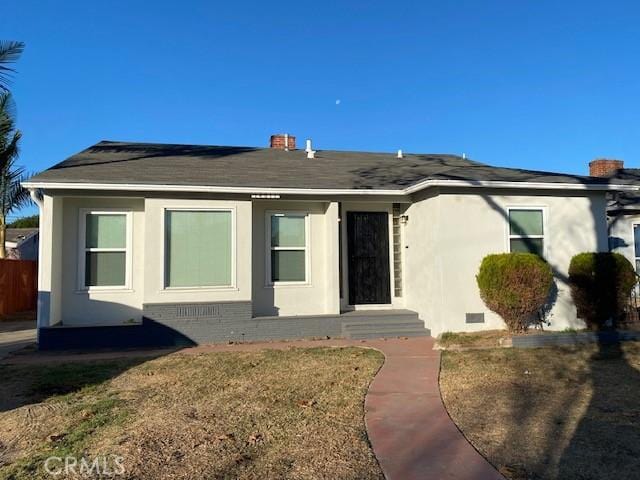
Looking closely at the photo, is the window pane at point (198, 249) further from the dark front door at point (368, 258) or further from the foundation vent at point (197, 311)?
the dark front door at point (368, 258)

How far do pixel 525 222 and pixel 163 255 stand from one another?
7.34m

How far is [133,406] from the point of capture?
536 cm

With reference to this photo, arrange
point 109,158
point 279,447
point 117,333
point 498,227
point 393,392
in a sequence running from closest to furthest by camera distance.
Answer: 1. point 279,447
2. point 393,392
3. point 117,333
4. point 498,227
5. point 109,158

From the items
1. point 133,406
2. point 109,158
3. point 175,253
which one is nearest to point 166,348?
point 175,253

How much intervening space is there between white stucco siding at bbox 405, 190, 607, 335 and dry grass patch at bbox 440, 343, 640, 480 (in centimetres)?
152

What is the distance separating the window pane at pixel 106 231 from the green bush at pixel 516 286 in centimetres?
723

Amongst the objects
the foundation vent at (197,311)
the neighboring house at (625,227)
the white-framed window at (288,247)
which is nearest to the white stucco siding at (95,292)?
the foundation vent at (197,311)

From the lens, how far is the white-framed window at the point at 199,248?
9.44 meters

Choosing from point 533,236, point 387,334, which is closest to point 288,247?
point 387,334

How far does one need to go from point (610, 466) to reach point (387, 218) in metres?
7.74

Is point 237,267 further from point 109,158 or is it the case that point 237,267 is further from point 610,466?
point 610,466

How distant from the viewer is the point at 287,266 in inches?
412

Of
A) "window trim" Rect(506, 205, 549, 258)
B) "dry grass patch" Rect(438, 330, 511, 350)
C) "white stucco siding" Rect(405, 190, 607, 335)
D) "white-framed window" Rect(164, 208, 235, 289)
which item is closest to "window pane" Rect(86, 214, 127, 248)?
"white-framed window" Rect(164, 208, 235, 289)

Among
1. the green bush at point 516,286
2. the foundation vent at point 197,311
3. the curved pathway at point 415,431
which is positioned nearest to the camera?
the curved pathway at point 415,431
